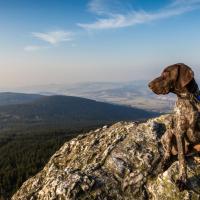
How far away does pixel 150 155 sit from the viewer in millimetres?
12734

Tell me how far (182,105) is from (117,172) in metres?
3.36

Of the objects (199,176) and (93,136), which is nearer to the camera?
(199,176)

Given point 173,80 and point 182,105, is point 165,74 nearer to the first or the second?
point 173,80

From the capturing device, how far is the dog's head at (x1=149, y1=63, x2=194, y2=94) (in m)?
9.80

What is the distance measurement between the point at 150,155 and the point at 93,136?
3872 mm

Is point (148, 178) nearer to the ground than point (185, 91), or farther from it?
nearer to the ground

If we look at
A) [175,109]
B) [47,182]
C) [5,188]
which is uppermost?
[175,109]

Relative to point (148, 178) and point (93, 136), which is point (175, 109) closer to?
point (148, 178)

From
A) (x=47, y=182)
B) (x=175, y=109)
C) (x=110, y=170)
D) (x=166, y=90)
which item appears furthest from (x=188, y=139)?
(x=47, y=182)

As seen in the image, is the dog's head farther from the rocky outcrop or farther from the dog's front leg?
the rocky outcrop

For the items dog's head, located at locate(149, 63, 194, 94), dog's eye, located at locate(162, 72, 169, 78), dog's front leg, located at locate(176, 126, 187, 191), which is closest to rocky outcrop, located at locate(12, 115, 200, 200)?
dog's front leg, located at locate(176, 126, 187, 191)

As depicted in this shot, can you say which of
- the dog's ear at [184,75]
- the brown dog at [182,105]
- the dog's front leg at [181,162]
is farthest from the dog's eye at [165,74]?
the dog's front leg at [181,162]

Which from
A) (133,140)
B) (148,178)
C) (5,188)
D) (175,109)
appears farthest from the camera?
(5,188)

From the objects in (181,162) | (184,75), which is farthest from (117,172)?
(184,75)
